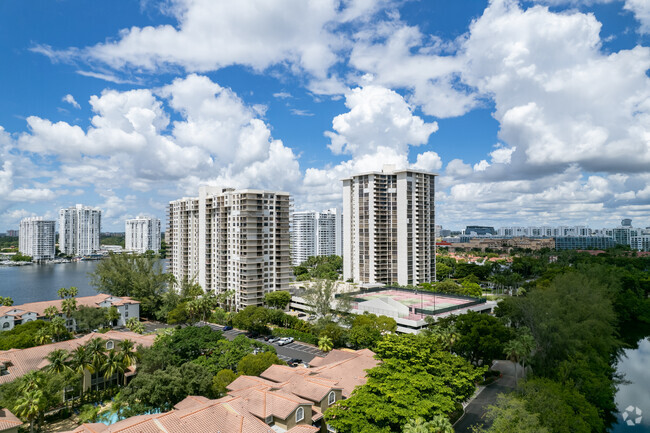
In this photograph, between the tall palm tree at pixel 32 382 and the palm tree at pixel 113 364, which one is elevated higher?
the tall palm tree at pixel 32 382

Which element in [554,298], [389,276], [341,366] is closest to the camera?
[341,366]

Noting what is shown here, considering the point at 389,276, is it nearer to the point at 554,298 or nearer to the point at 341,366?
the point at 554,298

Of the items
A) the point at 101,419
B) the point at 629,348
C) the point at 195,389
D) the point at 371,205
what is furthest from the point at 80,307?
the point at 629,348

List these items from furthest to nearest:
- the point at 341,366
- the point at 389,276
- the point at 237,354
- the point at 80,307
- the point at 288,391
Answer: the point at 389,276
the point at 80,307
the point at 237,354
the point at 341,366
the point at 288,391

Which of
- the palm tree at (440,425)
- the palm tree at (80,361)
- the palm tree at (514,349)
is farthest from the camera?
the palm tree at (514,349)

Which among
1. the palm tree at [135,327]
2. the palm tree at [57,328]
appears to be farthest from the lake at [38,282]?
the palm tree at [135,327]

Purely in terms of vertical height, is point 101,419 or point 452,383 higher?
point 452,383

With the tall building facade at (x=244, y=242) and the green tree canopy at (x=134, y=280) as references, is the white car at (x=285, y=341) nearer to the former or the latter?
the tall building facade at (x=244, y=242)
